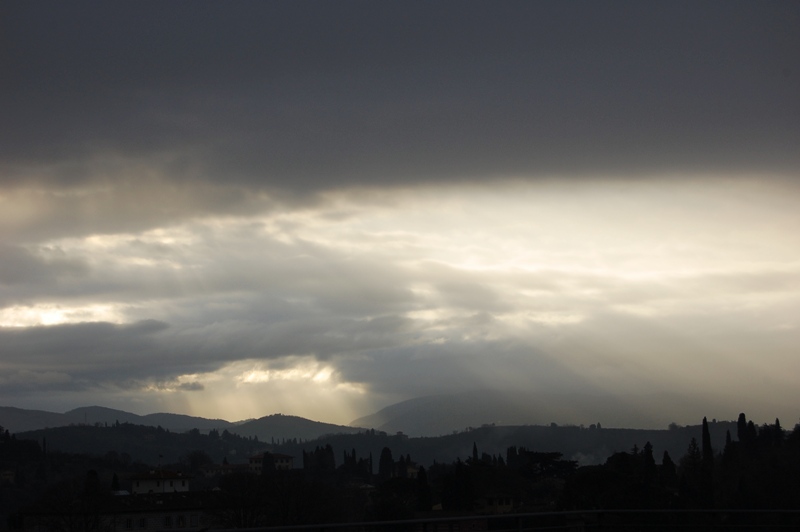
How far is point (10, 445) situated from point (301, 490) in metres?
137

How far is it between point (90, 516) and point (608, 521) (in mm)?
45596

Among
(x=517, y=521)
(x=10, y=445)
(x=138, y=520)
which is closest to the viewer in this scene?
(x=517, y=521)

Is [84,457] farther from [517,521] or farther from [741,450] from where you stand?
[517,521]

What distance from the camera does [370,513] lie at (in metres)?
66.4

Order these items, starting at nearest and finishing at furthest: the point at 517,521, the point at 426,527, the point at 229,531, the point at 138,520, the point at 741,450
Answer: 1. the point at 229,531
2. the point at 426,527
3. the point at 517,521
4. the point at 138,520
5. the point at 741,450

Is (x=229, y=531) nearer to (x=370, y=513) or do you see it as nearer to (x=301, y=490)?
(x=301, y=490)

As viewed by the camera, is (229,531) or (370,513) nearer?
(229,531)

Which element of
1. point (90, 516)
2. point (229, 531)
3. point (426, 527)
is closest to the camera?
point (229, 531)

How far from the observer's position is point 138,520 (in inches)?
2525

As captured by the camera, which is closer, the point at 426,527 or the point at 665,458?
the point at 426,527

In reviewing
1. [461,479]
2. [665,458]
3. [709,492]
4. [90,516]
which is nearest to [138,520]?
[90,516]

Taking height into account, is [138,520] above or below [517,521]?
below

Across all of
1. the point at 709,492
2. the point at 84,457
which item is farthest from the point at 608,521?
the point at 84,457

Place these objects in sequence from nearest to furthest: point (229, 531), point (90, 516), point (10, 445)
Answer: point (229, 531) < point (90, 516) < point (10, 445)
